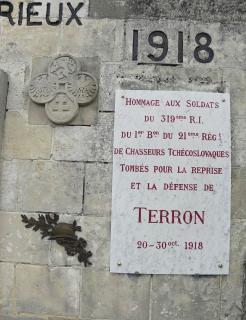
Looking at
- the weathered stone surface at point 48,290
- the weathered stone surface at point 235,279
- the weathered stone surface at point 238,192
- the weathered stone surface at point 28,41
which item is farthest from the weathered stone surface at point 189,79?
the weathered stone surface at point 48,290

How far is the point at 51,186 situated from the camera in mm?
3953

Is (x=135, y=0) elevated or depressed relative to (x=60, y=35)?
elevated

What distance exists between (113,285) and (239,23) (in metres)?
2.24

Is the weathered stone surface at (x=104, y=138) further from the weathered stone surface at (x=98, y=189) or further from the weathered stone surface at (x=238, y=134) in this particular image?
the weathered stone surface at (x=238, y=134)

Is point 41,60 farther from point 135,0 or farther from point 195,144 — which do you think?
point 195,144

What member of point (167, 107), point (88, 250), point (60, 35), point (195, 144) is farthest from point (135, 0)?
point (88, 250)

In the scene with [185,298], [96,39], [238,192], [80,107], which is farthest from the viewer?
[96,39]

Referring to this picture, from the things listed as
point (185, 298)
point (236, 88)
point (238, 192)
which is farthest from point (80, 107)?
point (185, 298)

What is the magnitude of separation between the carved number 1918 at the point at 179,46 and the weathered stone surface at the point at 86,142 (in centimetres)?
59

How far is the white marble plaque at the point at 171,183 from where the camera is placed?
385 centimetres

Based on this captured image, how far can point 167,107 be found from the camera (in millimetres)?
4020

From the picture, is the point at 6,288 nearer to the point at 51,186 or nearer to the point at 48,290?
the point at 48,290

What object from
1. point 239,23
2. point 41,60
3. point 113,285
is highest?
point 239,23

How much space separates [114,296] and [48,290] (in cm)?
48
